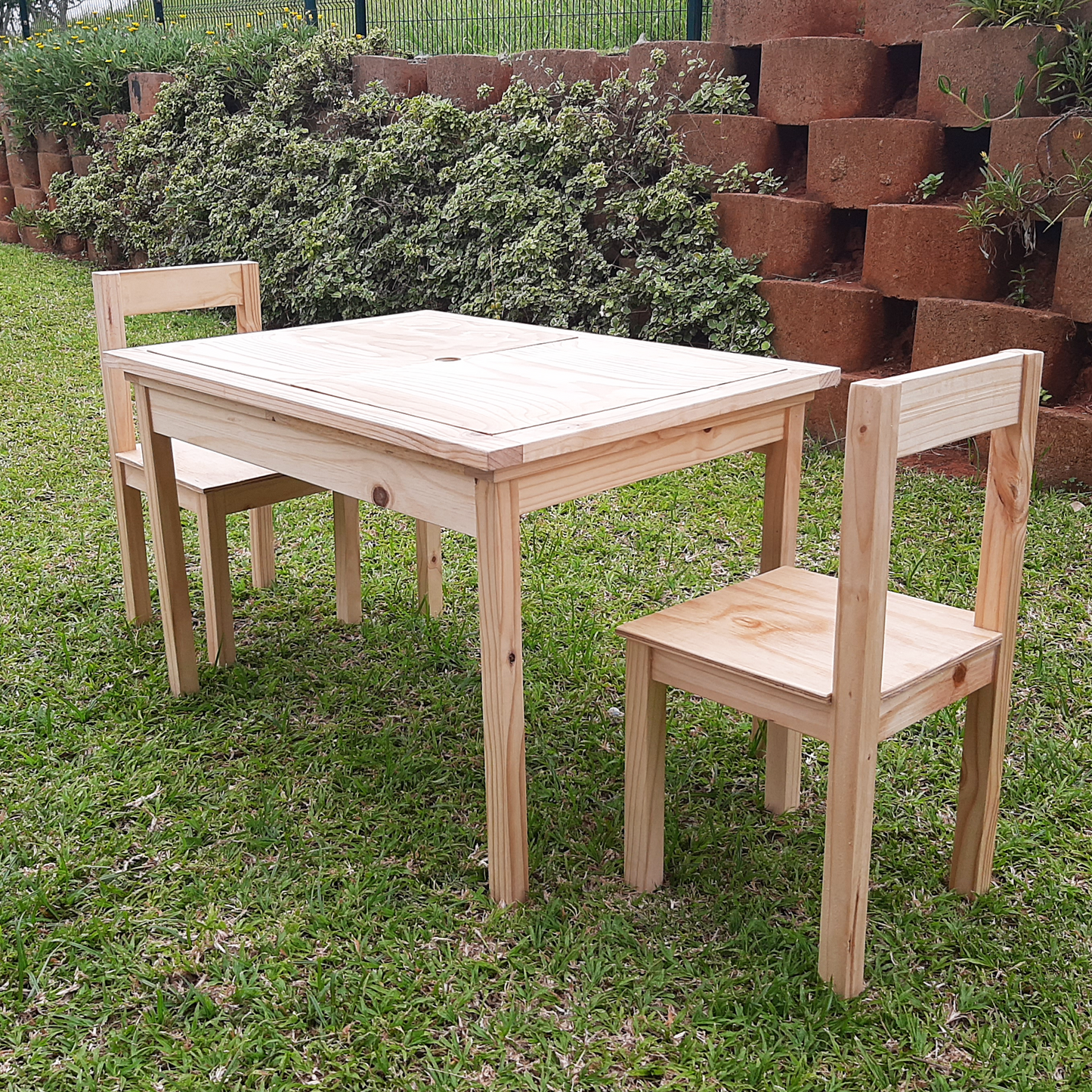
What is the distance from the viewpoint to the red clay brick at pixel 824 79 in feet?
15.9

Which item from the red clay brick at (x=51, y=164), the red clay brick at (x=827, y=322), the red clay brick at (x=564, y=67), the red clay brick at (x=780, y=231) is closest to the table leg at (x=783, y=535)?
the red clay brick at (x=827, y=322)

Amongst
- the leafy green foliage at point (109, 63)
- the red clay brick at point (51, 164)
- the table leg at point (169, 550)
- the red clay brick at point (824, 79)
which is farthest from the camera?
the red clay brick at point (51, 164)

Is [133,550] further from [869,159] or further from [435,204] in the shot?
[435,204]

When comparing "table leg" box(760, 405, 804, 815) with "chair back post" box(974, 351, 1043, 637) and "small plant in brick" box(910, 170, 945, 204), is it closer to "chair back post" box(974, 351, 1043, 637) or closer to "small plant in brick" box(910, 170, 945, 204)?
"chair back post" box(974, 351, 1043, 637)

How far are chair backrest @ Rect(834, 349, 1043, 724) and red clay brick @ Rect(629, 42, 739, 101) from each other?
12.7 ft

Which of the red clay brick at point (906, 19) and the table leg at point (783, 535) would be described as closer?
the table leg at point (783, 535)

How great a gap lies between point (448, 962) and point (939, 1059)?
85 cm

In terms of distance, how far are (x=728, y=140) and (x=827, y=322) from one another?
3.42ft

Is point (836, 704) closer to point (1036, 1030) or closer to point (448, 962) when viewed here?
point (1036, 1030)

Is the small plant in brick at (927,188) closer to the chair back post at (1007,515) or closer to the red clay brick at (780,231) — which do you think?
the red clay brick at (780,231)

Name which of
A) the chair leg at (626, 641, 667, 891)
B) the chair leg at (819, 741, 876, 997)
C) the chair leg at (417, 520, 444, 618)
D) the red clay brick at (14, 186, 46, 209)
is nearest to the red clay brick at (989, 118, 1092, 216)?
the chair leg at (417, 520, 444, 618)

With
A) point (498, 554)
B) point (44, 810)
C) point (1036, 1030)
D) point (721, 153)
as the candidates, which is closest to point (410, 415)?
point (498, 554)

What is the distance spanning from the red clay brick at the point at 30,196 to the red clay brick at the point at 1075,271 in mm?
8747

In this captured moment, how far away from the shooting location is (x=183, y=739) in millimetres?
2865
